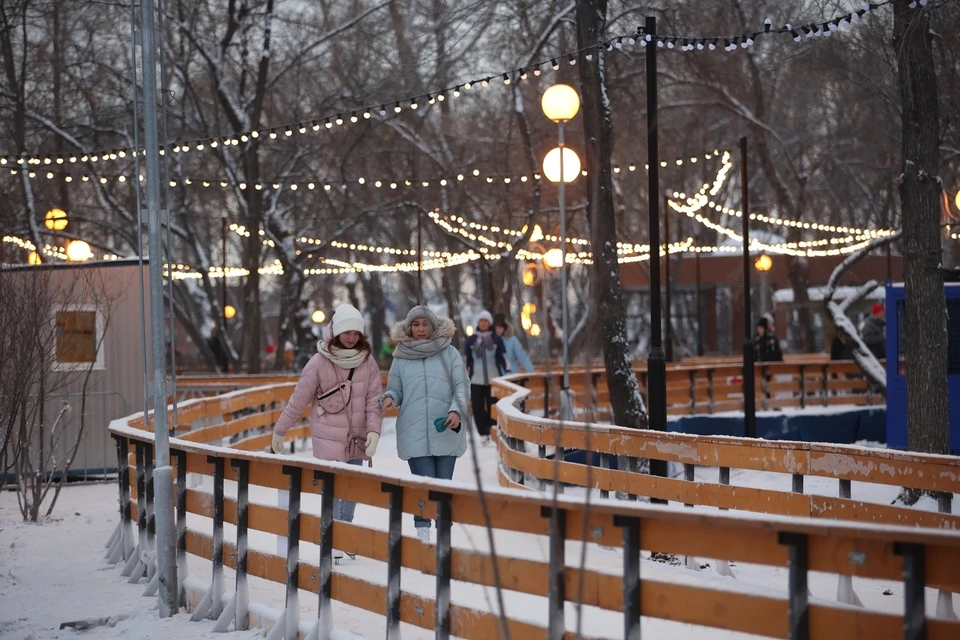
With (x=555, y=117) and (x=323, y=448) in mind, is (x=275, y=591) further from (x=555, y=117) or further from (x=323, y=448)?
(x=555, y=117)

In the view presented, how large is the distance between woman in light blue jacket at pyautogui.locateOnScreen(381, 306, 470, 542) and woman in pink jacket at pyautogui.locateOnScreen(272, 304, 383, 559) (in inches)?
6.7

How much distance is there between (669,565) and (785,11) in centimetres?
1005

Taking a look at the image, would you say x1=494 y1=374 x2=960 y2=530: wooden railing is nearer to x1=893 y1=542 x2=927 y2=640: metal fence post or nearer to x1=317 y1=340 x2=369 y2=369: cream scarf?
x1=317 y1=340 x2=369 y2=369: cream scarf

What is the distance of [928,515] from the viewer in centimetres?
798

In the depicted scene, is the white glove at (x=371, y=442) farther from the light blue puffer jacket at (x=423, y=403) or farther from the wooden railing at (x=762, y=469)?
the wooden railing at (x=762, y=469)

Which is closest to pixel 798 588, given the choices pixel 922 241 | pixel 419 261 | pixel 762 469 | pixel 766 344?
pixel 762 469

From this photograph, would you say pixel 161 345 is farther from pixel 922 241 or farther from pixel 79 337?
pixel 922 241

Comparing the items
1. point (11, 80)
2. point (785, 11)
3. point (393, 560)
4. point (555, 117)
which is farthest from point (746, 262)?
point (11, 80)

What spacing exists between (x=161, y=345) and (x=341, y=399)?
1.51 meters

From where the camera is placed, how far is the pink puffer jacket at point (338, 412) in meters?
9.22

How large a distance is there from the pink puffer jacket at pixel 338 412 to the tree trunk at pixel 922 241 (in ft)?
20.4

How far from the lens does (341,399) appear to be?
9.27 metres

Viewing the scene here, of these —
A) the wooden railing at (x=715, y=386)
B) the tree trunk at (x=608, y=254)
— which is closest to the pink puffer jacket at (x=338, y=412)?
the tree trunk at (x=608, y=254)

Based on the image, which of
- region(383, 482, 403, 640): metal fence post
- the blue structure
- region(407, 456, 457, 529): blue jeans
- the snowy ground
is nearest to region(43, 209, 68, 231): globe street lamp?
the snowy ground
